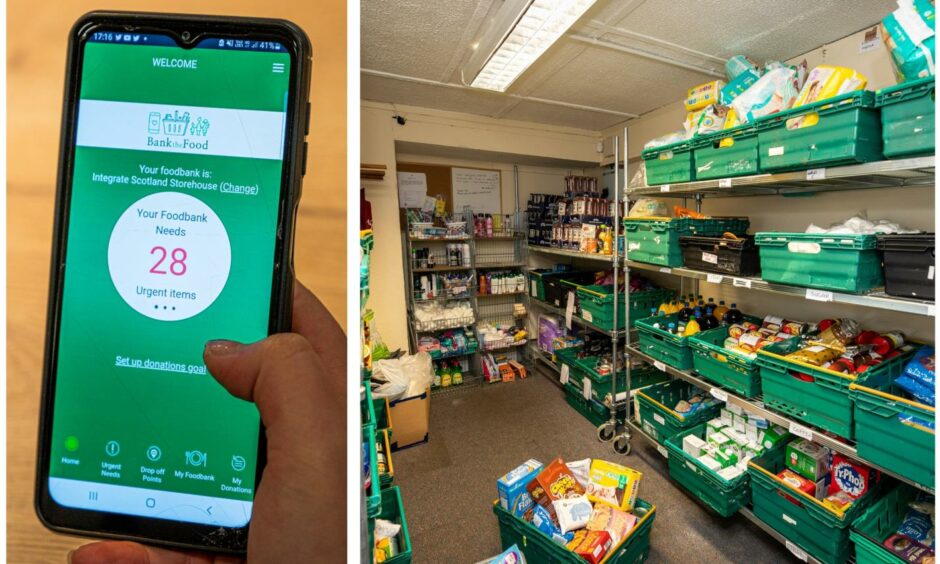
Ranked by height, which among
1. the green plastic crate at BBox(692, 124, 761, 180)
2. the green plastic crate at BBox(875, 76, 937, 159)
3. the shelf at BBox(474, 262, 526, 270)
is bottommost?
the shelf at BBox(474, 262, 526, 270)

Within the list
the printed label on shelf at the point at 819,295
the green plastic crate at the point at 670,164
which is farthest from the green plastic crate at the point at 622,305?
the printed label on shelf at the point at 819,295

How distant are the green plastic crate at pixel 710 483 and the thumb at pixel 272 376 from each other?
186 centimetres

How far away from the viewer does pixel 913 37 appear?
47.0 inches

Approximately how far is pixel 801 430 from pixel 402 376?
2.05 metres

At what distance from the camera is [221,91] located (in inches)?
20.6

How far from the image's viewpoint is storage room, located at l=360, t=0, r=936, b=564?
1356 millimetres

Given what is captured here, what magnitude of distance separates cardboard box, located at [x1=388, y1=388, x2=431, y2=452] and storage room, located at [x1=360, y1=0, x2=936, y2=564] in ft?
0.06

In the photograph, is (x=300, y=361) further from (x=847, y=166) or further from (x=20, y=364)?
(x=847, y=166)

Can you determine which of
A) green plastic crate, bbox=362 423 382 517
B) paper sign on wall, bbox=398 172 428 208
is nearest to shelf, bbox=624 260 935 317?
green plastic crate, bbox=362 423 382 517

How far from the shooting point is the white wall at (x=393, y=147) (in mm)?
3076

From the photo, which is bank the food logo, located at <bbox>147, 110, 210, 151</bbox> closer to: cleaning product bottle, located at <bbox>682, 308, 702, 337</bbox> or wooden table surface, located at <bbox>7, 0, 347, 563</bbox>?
wooden table surface, located at <bbox>7, 0, 347, 563</bbox>

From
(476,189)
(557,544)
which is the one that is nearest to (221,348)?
(557,544)

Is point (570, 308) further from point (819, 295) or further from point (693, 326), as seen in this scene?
point (819, 295)

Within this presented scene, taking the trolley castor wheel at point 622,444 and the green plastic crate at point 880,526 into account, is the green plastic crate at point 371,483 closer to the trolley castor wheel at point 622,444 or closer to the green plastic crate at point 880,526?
the green plastic crate at point 880,526
